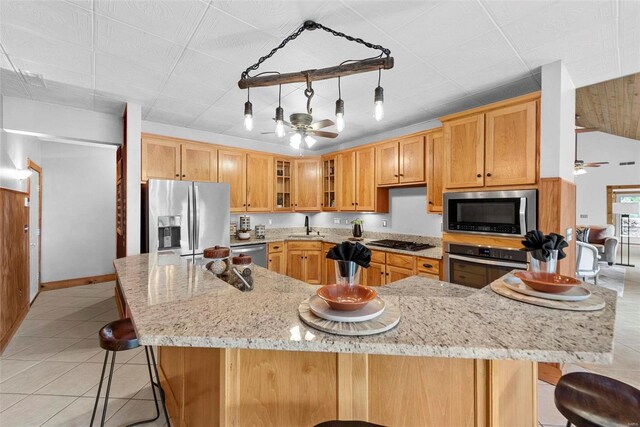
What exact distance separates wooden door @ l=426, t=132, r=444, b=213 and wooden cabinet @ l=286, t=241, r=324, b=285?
1922mm

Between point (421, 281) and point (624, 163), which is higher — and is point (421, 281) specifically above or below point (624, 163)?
below

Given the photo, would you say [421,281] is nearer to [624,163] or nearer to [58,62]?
[58,62]

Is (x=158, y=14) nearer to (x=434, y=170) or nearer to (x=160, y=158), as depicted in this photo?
(x=160, y=158)

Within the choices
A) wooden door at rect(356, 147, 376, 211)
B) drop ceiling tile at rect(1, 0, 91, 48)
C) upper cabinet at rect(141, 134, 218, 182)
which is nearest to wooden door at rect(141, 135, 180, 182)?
upper cabinet at rect(141, 134, 218, 182)

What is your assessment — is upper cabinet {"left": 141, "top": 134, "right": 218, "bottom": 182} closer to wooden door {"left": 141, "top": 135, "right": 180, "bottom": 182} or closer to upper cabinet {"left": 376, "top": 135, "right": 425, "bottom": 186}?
wooden door {"left": 141, "top": 135, "right": 180, "bottom": 182}

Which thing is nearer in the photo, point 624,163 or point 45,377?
point 45,377

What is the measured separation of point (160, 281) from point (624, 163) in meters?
12.0

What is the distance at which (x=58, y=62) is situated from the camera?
231cm

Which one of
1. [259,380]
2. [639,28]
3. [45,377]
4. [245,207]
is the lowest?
[45,377]

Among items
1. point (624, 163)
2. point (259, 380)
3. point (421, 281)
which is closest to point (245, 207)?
point (421, 281)

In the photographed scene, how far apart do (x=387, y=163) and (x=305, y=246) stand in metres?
1.87

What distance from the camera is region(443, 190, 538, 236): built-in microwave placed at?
2414mm

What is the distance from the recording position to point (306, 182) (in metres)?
5.04

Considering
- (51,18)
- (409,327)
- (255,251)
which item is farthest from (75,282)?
(409,327)
